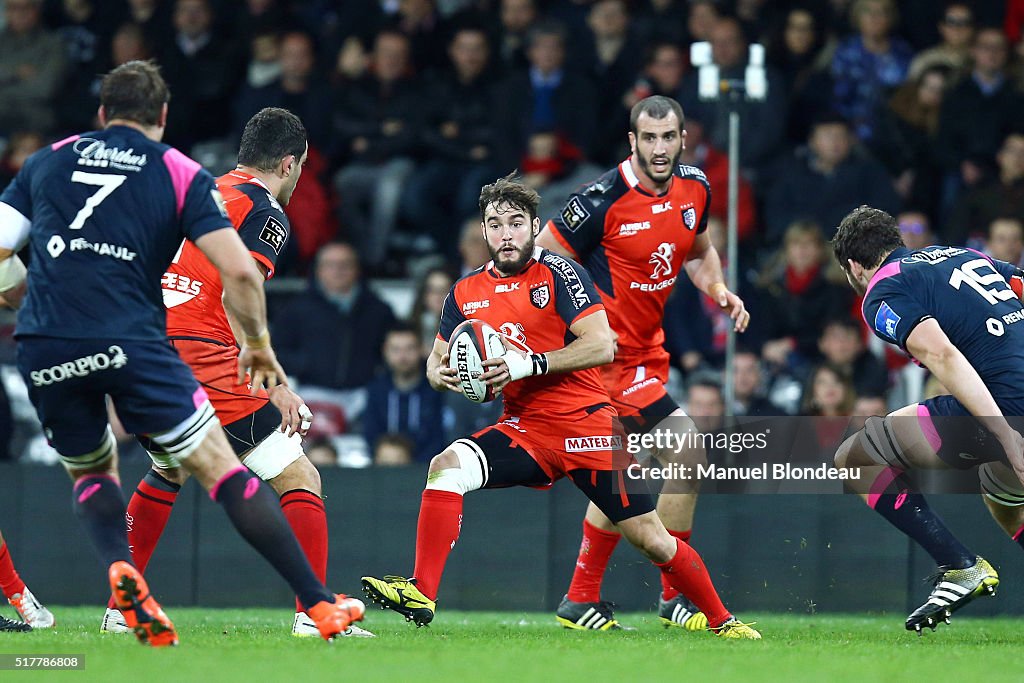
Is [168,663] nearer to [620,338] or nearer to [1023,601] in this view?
[620,338]

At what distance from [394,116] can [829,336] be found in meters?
4.76

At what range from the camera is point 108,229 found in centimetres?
595

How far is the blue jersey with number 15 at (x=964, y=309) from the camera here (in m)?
7.23

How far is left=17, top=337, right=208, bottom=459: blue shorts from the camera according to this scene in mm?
5895

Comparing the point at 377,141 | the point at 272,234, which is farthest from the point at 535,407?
the point at 377,141

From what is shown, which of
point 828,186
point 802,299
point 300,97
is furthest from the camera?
point 300,97

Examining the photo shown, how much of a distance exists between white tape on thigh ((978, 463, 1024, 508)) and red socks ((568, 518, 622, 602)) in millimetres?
2030

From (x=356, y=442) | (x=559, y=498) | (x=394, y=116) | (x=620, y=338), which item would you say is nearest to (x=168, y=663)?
(x=620, y=338)

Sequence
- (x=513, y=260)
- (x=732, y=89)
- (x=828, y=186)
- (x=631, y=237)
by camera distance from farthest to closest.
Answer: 1. (x=828, y=186)
2. (x=732, y=89)
3. (x=631, y=237)
4. (x=513, y=260)

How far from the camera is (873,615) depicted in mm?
9867

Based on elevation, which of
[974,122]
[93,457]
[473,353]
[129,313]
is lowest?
[93,457]

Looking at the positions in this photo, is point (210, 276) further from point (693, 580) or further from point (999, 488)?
point (999, 488)

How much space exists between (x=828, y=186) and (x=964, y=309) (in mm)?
5734

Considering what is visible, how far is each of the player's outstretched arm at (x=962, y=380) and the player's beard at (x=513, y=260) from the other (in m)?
1.91
